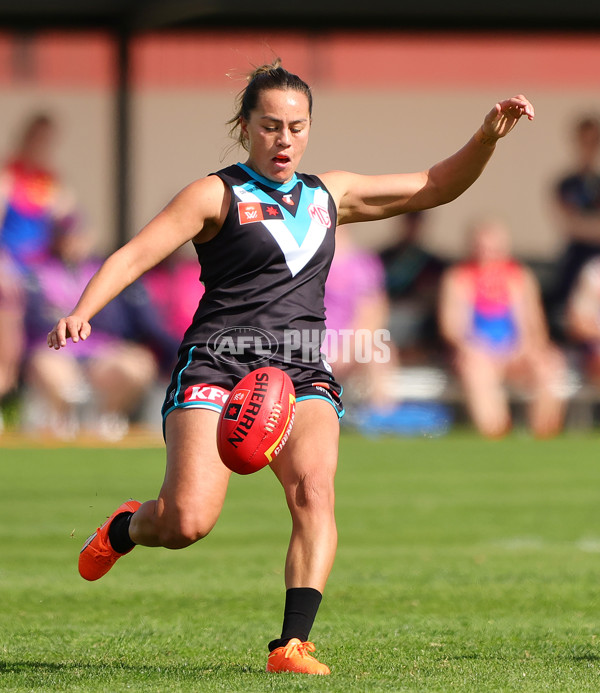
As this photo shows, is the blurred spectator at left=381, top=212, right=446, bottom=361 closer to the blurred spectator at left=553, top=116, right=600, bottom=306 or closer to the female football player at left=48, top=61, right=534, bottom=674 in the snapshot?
the blurred spectator at left=553, top=116, right=600, bottom=306

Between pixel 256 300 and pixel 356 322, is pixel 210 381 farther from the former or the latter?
pixel 356 322

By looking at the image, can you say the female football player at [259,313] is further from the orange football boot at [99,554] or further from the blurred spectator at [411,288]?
the blurred spectator at [411,288]

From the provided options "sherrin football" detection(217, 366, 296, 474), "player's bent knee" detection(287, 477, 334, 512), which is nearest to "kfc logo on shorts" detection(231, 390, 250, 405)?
"sherrin football" detection(217, 366, 296, 474)

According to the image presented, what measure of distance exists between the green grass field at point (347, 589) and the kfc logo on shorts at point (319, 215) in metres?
1.61

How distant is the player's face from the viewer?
17.0 feet

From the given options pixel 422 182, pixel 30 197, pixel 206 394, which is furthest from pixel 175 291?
pixel 206 394

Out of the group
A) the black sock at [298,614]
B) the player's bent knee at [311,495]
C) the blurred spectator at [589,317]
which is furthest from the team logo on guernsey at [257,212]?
the blurred spectator at [589,317]

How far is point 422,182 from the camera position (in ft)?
18.6

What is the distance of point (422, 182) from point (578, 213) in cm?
1176

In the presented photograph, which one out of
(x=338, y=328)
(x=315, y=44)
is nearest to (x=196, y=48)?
(x=315, y=44)

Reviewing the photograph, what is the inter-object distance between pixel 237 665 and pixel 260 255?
148 cm

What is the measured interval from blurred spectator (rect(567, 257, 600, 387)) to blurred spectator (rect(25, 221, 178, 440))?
15.3 ft

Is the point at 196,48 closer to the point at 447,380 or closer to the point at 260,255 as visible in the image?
the point at 447,380

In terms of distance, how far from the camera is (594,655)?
5176 mm
